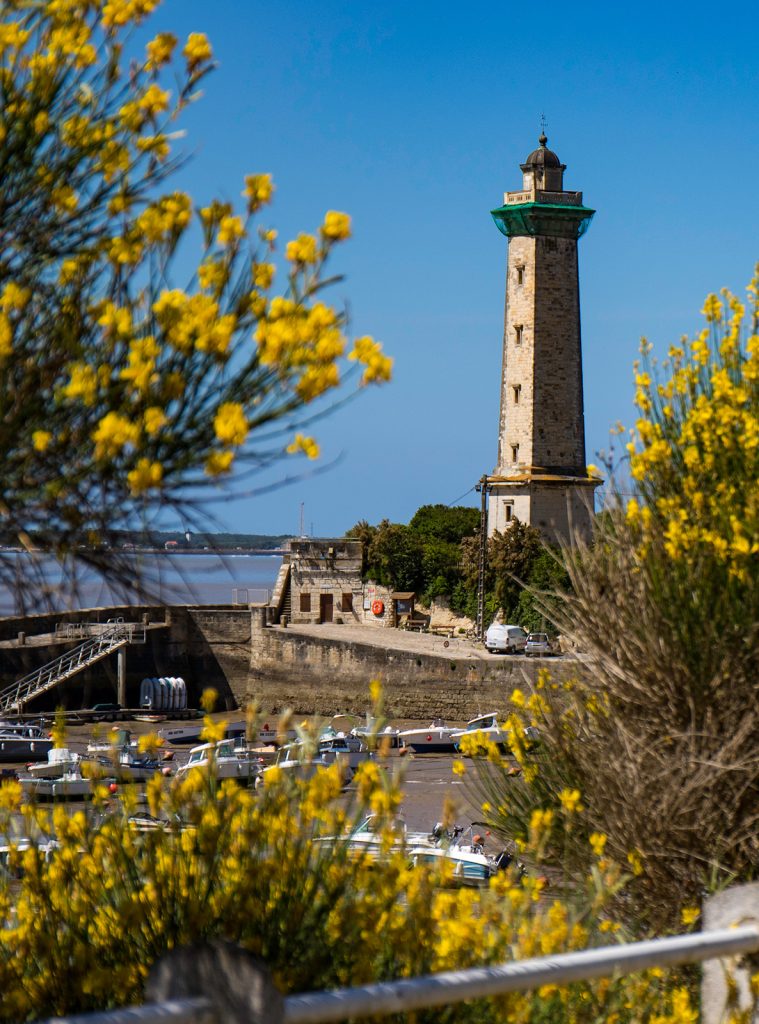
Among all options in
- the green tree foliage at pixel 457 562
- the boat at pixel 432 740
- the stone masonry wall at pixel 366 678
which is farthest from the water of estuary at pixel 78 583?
the green tree foliage at pixel 457 562

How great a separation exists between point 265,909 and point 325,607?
160 feet

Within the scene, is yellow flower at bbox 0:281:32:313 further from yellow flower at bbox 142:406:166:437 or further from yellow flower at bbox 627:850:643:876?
yellow flower at bbox 627:850:643:876

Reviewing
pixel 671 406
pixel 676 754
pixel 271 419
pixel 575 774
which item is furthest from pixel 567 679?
pixel 271 419

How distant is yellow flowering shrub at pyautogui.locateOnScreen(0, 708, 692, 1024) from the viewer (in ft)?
13.4

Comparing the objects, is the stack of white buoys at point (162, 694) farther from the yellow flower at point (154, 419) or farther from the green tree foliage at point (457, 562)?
the yellow flower at point (154, 419)

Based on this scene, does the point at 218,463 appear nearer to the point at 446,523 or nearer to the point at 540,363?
the point at 540,363

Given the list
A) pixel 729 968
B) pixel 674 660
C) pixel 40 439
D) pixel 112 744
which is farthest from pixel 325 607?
pixel 40 439

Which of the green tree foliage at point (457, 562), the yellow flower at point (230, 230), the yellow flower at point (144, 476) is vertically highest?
the green tree foliage at point (457, 562)

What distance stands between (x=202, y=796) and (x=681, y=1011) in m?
1.59

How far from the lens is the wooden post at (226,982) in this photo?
2623mm

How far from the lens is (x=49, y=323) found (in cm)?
399

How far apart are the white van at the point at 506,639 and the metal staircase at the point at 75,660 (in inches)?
456

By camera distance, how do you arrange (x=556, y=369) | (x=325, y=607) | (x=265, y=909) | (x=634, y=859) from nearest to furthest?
(x=265, y=909), (x=634, y=859), (x=556, y=369), (x=325, y=607)

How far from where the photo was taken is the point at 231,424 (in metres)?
3.51
